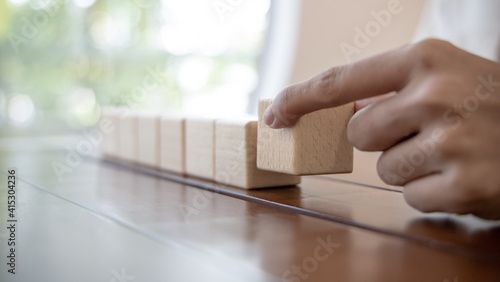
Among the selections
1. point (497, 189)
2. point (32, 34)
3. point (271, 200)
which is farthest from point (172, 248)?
point (32, 34)

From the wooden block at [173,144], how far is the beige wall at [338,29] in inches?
45.6

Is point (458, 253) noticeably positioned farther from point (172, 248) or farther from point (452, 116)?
point (172, 248)

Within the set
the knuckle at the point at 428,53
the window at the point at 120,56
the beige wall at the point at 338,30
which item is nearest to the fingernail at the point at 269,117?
the knuckle at the point at 428,53

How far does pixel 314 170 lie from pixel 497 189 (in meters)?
0.25

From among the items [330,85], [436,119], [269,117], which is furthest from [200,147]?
[436,119]

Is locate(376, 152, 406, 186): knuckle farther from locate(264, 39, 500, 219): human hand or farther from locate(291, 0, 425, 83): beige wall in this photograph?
locate(291, 0, 425, 83): beige wall

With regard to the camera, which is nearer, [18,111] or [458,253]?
[458,253]

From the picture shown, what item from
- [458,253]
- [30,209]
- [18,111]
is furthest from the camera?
[18,111]

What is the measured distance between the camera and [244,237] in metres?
0.49

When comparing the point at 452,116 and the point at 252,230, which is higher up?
the point at 452,116

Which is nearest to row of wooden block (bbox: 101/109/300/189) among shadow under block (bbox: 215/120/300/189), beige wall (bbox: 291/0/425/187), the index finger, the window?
shadow under block (bbox: 215/120/300/189)

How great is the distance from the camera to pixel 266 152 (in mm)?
742

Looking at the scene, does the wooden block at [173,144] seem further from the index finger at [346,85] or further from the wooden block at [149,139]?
the index finger at [346,85]

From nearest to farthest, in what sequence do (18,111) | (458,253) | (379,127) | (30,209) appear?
1. (458,253)
2. (379,127)
3. (30,209)
4. (18,111)
